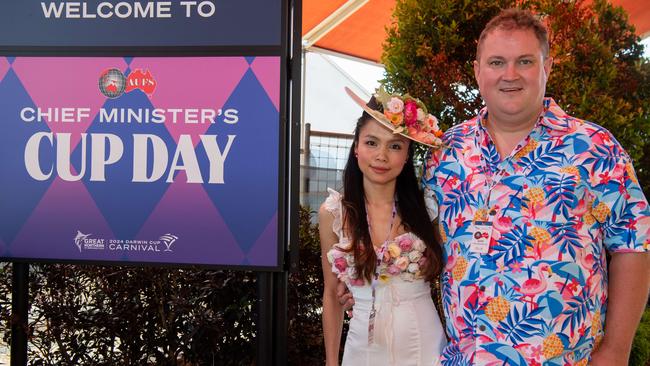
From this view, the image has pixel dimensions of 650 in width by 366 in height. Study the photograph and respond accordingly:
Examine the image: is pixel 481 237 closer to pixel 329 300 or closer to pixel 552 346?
pixel 552 346

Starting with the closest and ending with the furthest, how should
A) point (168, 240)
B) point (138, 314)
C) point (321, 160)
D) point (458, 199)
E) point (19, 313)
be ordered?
point (458, 199) → point (168, 240) → point (19, 313) → point (138, 314) → point (321, 160)

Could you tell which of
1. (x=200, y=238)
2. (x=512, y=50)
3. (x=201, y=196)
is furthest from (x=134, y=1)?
(x=512, y=50)

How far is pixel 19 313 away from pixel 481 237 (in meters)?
2.46

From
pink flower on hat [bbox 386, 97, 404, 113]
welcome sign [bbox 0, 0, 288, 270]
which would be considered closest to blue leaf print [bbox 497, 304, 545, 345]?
pink flower on hat [bbox 386, 97, 404, 113]

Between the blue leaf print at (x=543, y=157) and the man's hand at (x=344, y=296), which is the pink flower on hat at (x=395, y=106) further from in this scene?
the man's hand at (x=344, y=296)

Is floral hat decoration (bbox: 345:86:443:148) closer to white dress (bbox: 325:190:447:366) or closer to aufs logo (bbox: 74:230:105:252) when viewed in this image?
white dress (bbox: 325:190:447:366)

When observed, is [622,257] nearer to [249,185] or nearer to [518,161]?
[518,161]

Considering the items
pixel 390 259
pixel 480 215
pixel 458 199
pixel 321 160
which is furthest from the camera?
pixel 321 160

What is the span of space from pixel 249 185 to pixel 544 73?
1.43 metres

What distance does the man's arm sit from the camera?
1.93m

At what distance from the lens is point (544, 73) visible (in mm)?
2021

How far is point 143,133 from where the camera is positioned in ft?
9.54

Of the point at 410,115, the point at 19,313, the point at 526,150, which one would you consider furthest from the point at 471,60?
the point at 19,313

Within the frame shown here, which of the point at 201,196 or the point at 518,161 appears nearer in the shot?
the point at 518,161
